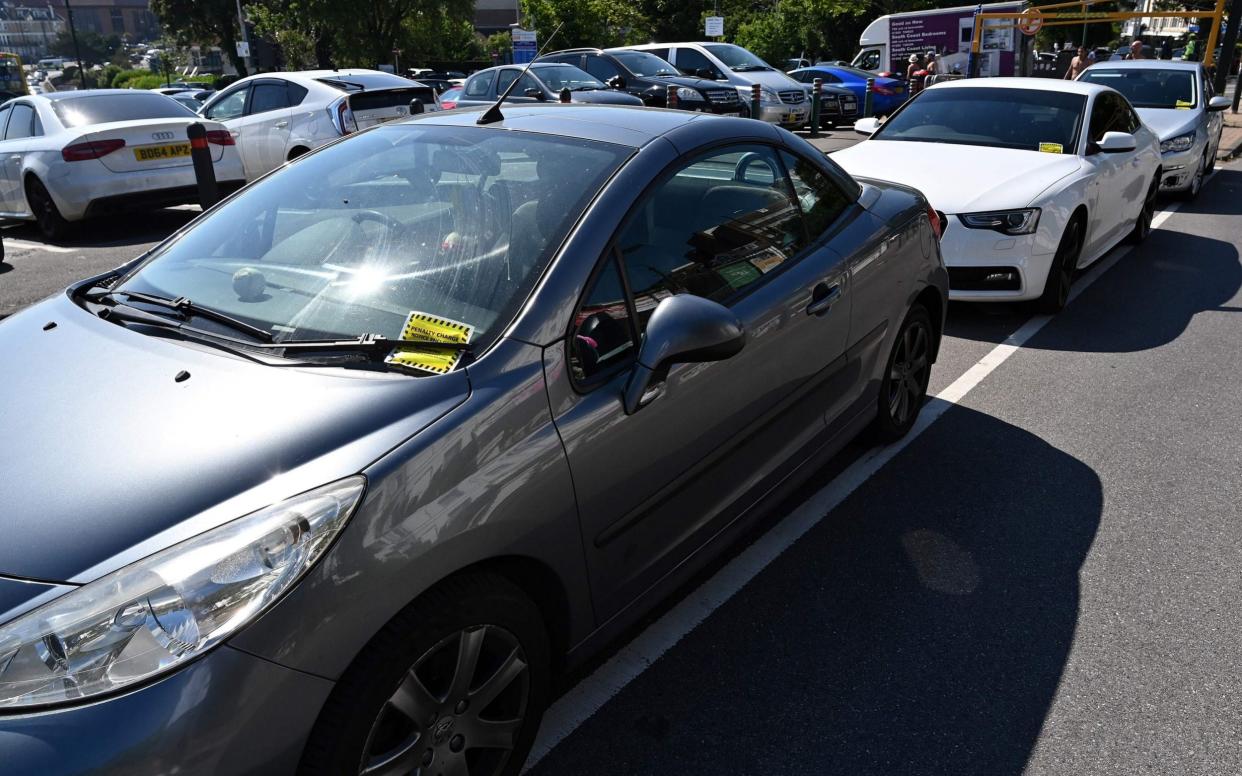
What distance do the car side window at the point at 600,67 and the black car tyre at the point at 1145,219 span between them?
10.5 metres

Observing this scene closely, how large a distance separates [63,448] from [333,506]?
2.24ft

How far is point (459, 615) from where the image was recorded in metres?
2.03

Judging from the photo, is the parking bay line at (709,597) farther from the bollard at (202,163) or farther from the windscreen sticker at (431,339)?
the bollard at (202,163)

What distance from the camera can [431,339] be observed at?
231 cm

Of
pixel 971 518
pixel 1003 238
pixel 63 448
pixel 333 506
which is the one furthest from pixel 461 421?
pixel 1003 238

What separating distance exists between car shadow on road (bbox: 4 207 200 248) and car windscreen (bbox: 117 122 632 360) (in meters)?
7.59

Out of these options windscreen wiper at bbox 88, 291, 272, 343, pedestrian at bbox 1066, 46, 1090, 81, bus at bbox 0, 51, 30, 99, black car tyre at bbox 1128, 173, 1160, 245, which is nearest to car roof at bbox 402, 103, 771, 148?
windscreen wiper at bbox 88, 291, 272, 343

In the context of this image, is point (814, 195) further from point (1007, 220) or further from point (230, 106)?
point (230, 106)

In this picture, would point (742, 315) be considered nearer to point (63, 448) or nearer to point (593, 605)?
point (593, 605)

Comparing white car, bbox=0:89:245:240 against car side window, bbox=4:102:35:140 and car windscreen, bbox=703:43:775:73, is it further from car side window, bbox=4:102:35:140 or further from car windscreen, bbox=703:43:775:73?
car windscreen, bbox=703:43:775:73

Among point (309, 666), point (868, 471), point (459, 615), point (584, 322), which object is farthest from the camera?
point (868, 471)

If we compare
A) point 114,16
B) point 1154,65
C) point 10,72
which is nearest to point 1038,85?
point 1154,65

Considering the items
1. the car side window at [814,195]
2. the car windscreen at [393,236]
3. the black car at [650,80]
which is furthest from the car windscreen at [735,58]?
the car windscreen at [393,236]

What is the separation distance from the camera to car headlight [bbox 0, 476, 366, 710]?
5.32ft
